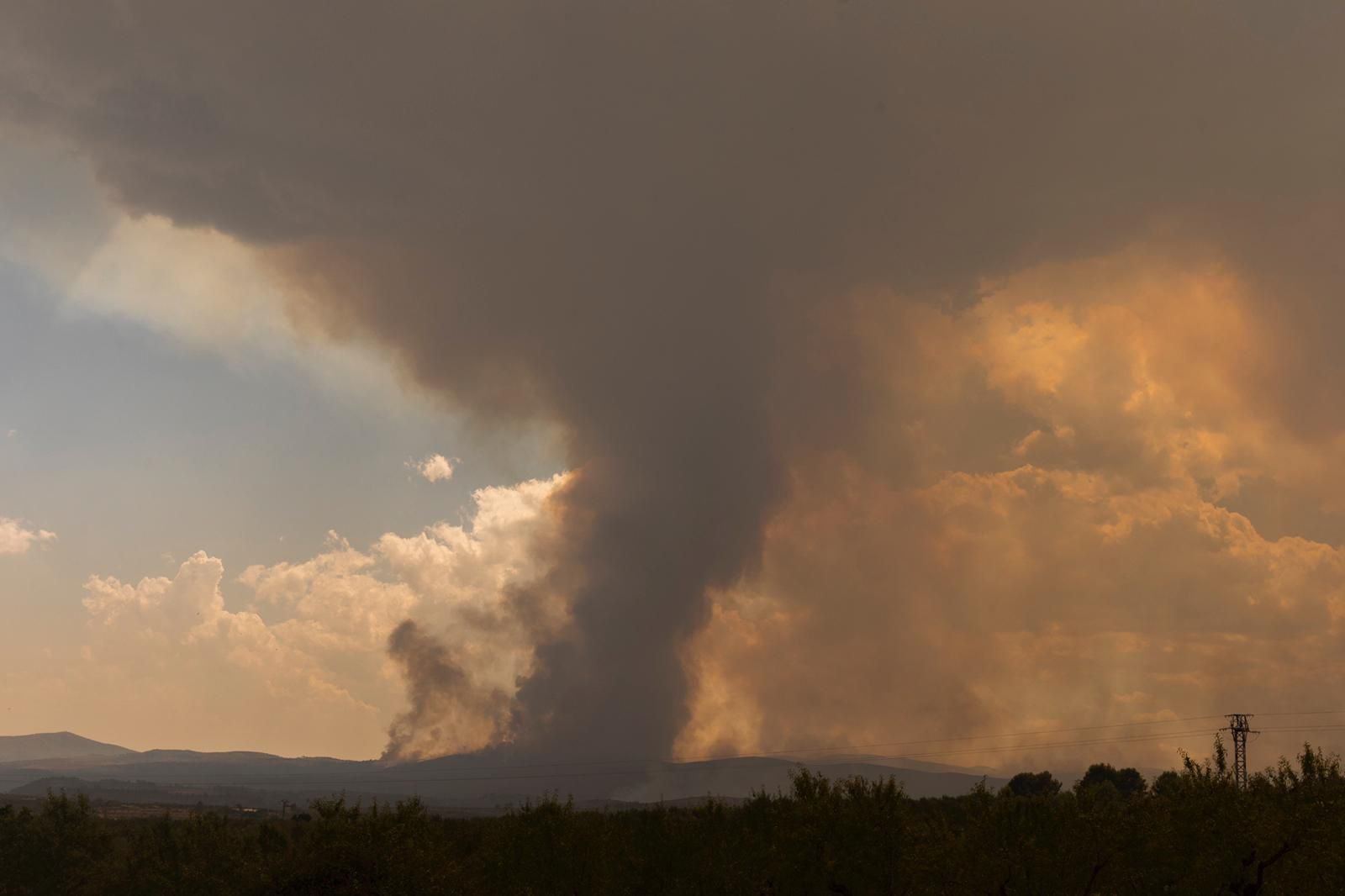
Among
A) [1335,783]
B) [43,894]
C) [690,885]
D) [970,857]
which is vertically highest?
[1335,783]

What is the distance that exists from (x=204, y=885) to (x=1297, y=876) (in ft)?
305

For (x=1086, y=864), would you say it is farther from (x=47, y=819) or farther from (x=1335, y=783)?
(x=47, y=819)

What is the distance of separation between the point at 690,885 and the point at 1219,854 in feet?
143

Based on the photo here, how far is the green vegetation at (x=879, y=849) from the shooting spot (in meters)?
67.6

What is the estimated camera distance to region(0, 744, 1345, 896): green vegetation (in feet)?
222

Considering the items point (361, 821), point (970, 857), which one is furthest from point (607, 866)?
point (970, 857)

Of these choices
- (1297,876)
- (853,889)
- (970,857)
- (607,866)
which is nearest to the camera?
(1297,876)

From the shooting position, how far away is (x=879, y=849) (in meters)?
76.8

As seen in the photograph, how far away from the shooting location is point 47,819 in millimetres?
111562

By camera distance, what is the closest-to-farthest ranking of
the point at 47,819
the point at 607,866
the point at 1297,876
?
the point at 1297,876, the point at 607,866, the point at 47,819

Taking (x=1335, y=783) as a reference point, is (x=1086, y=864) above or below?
below

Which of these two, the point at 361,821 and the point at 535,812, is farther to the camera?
the point at 535,812

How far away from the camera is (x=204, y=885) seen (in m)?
98.8

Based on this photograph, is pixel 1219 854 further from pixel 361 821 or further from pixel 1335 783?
pixel 361 821
